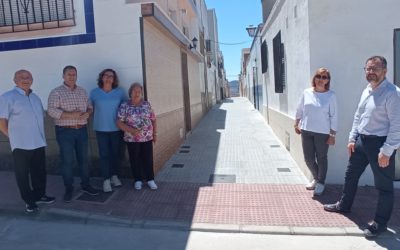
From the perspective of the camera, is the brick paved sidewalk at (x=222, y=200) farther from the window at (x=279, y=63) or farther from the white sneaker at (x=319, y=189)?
the window at (x=279, y=63)

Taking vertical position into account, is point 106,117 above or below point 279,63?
below

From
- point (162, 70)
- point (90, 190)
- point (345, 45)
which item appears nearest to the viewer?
point (90, 190)

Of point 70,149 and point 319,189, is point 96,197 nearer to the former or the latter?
point 70,149

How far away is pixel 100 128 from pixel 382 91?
3612 millimetres

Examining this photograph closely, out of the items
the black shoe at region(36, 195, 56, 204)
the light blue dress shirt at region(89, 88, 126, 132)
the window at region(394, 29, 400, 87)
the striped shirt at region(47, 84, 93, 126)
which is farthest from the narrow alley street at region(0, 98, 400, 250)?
the window at region(394, 29, 400, 87)

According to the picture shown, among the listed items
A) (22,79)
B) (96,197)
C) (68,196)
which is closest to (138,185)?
(96,197)

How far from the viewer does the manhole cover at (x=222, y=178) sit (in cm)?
557

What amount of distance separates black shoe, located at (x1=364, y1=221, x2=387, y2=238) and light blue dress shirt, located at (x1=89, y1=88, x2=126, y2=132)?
3434mm

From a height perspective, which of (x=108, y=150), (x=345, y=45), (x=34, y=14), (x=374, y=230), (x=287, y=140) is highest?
(x=34, y=14)

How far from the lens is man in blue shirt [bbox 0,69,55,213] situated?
13.8 feet

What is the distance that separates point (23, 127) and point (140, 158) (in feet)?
5.41

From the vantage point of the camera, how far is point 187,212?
14.4 feet

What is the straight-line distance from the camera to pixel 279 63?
785cm

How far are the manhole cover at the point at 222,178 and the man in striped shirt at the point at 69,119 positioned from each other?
200 cm
